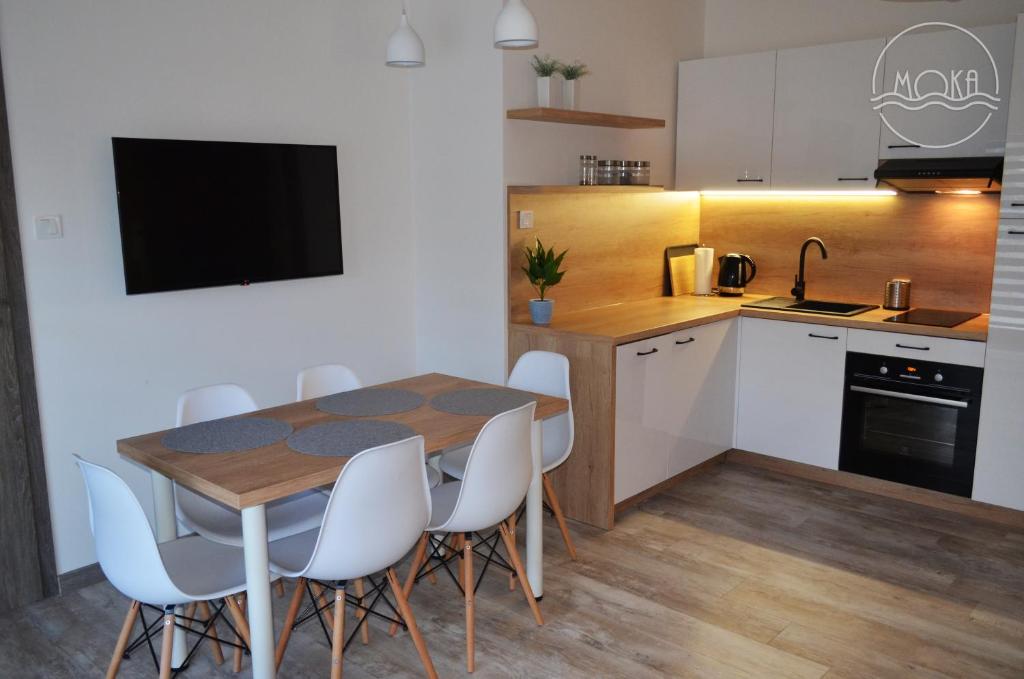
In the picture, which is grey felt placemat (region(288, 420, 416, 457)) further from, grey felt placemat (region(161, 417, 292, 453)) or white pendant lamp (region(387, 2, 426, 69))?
white pendant lamp (region(387, 2, 426, 69))

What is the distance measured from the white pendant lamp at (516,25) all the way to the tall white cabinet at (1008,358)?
85.9 inches

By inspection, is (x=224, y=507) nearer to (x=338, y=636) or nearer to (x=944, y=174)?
(x=338, y=636)

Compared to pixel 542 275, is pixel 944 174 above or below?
above

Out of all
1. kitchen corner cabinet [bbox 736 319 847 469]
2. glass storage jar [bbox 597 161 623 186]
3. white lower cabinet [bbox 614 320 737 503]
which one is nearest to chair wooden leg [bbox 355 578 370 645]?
white lower cabinet [bbox 614 320 737 503]

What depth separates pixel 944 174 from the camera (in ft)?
12.8

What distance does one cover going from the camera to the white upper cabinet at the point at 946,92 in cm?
379

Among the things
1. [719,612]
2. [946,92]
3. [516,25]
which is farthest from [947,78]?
[719,612]

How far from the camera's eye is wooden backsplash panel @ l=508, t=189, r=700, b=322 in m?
4.09

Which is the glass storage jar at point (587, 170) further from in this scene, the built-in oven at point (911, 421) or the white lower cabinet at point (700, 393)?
the built-in oven at point (911, 421)

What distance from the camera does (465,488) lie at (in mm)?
2662

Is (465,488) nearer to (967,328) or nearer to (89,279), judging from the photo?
(89,279)

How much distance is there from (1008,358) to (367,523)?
120 inches

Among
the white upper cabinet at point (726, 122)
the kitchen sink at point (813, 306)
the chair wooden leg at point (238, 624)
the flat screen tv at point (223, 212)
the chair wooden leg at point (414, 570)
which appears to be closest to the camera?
the chair wooden leg at point (238, 624)

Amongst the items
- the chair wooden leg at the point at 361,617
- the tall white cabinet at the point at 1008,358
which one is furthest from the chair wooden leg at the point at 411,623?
the tall white cabinet at the point at 1008,358
